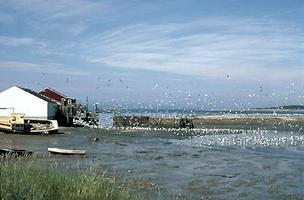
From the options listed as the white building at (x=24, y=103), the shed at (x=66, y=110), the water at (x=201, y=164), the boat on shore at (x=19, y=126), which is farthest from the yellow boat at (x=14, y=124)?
the shed at (x=66, y=110)

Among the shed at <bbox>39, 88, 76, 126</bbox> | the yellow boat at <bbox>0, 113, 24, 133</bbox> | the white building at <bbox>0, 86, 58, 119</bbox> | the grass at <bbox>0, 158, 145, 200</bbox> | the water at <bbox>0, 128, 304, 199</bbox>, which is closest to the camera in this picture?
the grass at <bbox>0, 158, 145, 200</bbox>

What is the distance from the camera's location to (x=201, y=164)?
29.2m

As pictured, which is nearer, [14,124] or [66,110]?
[14,124]

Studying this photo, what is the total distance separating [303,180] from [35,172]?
16871mm

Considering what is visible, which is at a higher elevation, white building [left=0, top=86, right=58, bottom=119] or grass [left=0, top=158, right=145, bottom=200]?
white building [left=0, top=86, right=58, bottom=119]

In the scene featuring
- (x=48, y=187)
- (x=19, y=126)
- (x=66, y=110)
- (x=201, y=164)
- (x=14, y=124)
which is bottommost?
(x=201, y=164)

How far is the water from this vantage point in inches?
799

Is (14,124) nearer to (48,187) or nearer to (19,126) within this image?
(19,126)

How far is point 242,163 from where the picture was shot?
98.8 feet

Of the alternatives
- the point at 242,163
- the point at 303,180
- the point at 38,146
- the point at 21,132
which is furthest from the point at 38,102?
the point at 303,180

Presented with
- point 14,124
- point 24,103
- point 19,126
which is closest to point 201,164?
point 19,126

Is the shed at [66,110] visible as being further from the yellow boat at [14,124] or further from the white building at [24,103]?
the yellow boat at [14,124]

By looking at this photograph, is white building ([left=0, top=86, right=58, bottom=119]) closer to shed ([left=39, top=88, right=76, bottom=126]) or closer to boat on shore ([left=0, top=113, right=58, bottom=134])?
shed ([left=39, top=88, right=76, bottom=126])

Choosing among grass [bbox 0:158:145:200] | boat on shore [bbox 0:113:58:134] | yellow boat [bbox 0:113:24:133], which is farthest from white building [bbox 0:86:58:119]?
grass [bbox 0:158:145:200]
